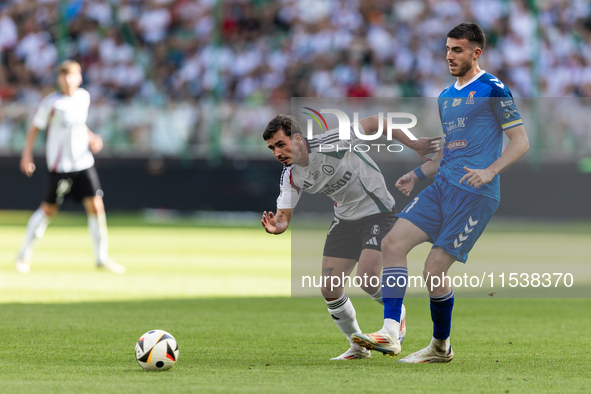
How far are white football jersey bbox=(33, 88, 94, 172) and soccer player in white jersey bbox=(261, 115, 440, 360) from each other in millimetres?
5957

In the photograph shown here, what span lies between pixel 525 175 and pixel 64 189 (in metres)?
12.4

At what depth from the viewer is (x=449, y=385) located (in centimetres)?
474

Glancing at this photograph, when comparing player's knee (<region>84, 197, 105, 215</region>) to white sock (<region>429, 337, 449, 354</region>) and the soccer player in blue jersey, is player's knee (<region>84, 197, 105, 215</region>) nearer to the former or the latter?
the soccer player in blue jersey

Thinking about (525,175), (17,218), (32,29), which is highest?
(32,29)

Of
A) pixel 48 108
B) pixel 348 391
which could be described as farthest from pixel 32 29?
pixel 348 391

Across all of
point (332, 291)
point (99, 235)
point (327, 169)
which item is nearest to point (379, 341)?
point (332, 291)

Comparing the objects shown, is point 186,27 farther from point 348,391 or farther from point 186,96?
point 348,391

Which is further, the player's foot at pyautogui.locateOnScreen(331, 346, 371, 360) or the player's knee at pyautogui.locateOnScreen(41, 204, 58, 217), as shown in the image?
the player's knee at pyautogui.locateOnScreen(41, 204, 58, 217)

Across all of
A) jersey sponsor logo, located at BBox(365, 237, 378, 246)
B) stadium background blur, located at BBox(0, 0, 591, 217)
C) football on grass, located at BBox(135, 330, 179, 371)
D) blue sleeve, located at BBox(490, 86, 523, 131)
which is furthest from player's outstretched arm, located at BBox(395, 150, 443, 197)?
stadium background blur, located at BBox(0, 0, 591, 217)

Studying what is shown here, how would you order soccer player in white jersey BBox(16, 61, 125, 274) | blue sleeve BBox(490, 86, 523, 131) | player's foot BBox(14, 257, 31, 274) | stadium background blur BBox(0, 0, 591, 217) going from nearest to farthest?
1. blue sleeve BBox(490, 86, 523, 131)
2. player's foot BBox(14, 257, 31, 274)
3. soccer player in white jersey BBox(16, 61, 125, 274)
4. stadium background blur BBox(0, 0, 591, 217)

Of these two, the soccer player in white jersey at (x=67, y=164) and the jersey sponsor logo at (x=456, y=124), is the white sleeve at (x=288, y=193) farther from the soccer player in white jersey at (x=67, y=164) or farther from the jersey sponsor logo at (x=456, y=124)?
the soccer player in white jersey at (x=67, y=164)

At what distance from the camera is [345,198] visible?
605 cm

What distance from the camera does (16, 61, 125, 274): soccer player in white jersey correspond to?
11.0m

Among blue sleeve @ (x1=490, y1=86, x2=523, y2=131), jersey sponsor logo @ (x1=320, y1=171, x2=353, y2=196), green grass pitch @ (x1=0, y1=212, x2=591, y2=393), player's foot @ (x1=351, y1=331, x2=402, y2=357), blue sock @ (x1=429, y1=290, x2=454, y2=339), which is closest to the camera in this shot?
green grass pitch @ (x1=0, y1=212, x2=591, y2=393)
